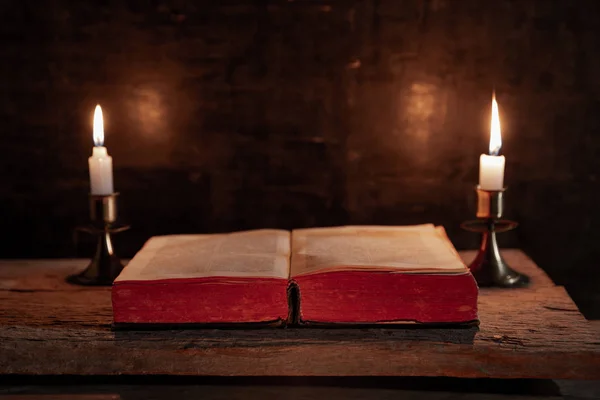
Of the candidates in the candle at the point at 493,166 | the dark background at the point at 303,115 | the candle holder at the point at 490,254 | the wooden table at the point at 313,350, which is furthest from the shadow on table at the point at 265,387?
the dark background at the point at 303,115

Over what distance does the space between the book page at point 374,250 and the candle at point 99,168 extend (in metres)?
0.32

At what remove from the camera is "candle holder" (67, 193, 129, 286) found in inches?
49.3

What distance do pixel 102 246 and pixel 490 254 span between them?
2.08 ft

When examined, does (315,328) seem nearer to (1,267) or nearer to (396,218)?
(396,218)

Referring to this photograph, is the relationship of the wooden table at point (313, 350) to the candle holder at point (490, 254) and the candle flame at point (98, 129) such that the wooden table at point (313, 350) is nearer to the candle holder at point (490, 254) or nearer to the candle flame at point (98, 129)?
the candle holder at point (490, 254)

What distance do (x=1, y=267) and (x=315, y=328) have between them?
64cm

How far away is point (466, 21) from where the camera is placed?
1.35 metres

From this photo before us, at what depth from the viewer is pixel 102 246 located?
4.20 ft

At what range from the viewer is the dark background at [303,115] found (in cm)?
136

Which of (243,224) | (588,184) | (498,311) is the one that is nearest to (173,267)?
(243,224)

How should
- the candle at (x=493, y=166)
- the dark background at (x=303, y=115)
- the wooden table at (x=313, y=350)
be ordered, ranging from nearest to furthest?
the wooden table at (x=313, y=350)
the candle at (x=493, y=166)
the dark background at (x=303, y=115)

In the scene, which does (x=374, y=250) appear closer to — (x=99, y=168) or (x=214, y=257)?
(x=214, y=257)

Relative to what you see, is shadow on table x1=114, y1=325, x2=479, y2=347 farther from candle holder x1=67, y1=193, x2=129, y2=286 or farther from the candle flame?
the candle flame

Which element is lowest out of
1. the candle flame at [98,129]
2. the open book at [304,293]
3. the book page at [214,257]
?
the open book at [304,293]
